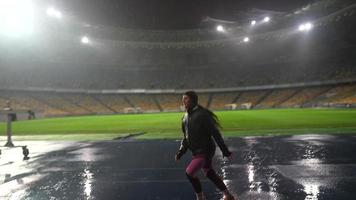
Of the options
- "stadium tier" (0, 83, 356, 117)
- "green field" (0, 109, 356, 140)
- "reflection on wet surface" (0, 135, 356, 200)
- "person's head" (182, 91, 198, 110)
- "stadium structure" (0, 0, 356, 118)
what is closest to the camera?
"person's head" (182, 91, 198, 110)

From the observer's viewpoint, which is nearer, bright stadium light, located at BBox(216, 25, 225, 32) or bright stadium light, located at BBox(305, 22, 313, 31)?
bright stadium light, located at BBox(305, 22, 313, 31)

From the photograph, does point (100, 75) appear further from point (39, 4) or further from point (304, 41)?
point (304, 41)

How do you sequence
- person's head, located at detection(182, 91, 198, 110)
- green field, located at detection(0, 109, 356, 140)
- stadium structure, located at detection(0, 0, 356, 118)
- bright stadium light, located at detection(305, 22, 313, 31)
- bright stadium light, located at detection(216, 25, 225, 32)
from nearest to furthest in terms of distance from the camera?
1. person's head, located at detection(182, 91, 198, 110)
2. green field, located at detection(0, 109, 356, 140)
3. stadium structure, located at detection(0, 0, 356, 118)
4. bright stadium light, located at detection(305, 22, 313, 31)
5. bright stadium light, located at detection(216, 25, 225, 32)

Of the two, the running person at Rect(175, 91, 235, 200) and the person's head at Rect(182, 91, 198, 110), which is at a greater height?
the person's head at Rect(182, 91, 198, 110)

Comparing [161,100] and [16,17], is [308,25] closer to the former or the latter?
[161,100]

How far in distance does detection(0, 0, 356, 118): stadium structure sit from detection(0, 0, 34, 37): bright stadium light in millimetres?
1968

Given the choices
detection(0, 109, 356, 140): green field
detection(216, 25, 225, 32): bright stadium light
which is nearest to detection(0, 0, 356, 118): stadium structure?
detection(216, 25, 225, 32): bright stadium light

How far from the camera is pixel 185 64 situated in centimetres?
7644

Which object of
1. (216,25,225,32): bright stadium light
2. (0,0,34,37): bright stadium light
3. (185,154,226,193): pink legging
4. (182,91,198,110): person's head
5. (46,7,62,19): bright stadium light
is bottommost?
(185,154,226,193): pink legging

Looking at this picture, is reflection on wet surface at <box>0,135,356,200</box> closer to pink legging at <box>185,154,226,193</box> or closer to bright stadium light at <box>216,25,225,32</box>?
pink legging at <box>185,154,226,193</box>

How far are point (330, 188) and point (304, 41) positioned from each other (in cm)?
6527

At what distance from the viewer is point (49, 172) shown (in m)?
8.49

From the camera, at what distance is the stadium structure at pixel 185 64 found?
2185 inches

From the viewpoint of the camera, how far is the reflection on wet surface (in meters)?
5.93
